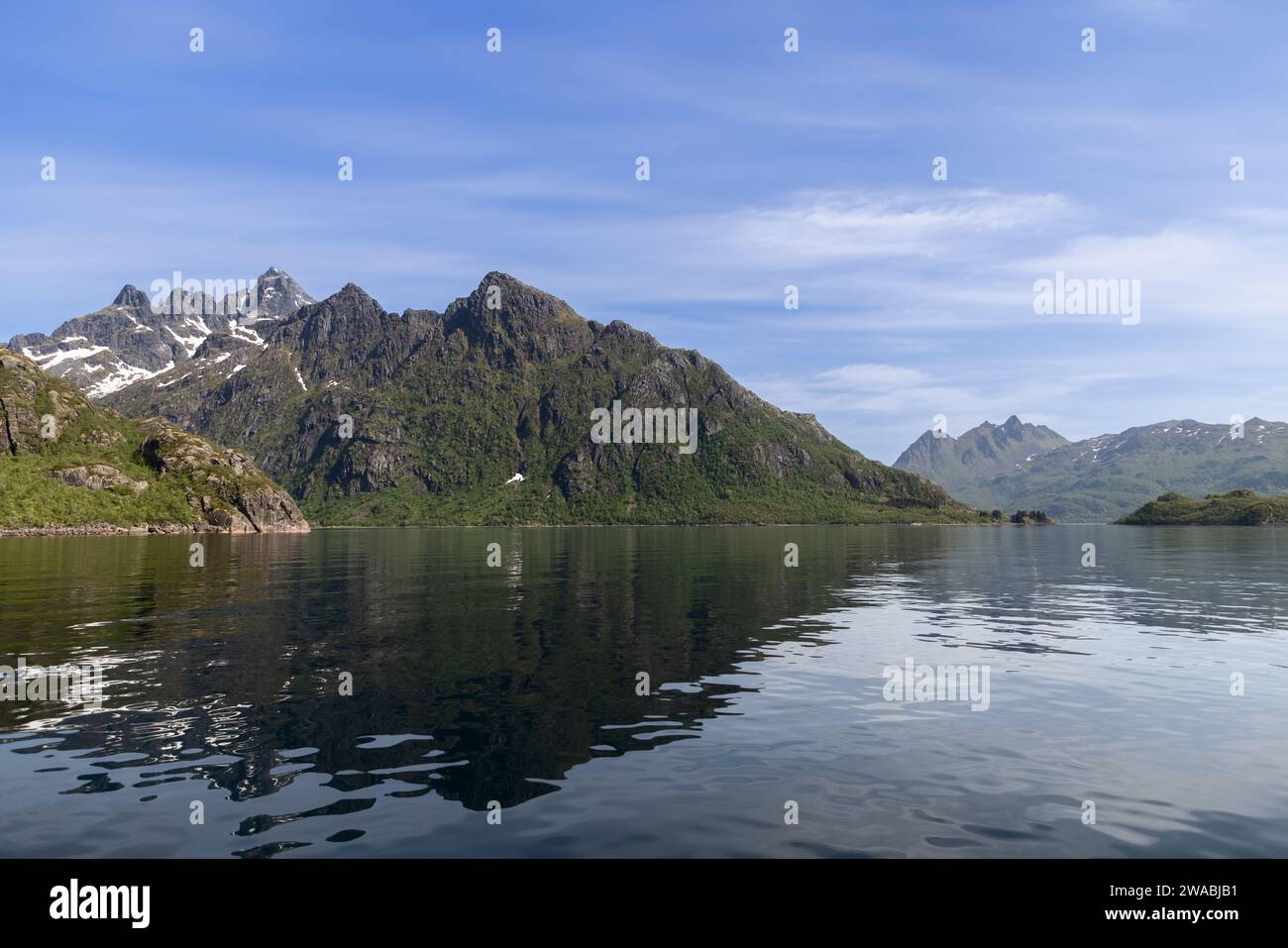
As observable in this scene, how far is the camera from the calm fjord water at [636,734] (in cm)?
1806

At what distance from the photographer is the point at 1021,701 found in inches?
1248

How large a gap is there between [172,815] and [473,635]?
28149 millimetres

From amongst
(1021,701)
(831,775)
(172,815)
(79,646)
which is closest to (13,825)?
(172,815)

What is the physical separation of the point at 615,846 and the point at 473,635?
31556 millimetres

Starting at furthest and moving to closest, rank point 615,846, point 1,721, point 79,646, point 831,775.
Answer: point 79,646
point 1,721
point 831,775
point 615,846

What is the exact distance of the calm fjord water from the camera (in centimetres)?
1806

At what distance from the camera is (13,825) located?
18.0m

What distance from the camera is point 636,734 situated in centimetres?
2662

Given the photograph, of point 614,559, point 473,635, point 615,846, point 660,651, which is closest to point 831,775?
point 615,846

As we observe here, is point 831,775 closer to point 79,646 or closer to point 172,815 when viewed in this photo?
point 172,815
